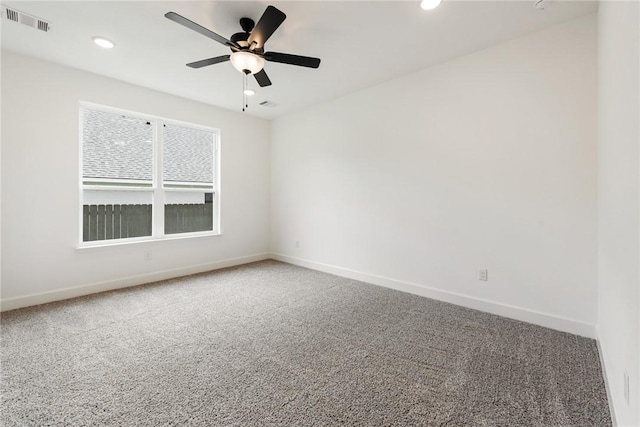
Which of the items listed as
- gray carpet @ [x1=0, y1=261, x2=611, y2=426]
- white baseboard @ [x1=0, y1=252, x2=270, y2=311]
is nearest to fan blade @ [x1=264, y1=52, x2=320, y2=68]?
gray carpet @ [x1=0, y1=261, x2=611, y2=426]

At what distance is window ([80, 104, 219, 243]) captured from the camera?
355 cm

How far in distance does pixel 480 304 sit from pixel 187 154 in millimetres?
4481

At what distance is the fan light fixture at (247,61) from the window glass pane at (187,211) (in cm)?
260

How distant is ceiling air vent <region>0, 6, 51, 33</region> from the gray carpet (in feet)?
8.77

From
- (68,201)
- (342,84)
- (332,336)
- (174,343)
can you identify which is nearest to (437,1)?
(342,84)

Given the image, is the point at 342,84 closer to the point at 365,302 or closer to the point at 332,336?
the point at 365,302

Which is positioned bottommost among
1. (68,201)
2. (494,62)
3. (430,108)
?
(68,201)

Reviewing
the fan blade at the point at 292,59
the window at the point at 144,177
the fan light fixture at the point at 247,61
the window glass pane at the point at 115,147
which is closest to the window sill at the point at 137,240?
the window at the point at 144,177

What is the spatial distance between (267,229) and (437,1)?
14.0 ft

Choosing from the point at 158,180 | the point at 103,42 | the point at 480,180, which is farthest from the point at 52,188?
the point at 480,180

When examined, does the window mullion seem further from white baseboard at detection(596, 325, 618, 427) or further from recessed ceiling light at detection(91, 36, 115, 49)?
white baseboard at detection(596, 325, 618, 427)

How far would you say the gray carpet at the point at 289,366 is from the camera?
5.02ft

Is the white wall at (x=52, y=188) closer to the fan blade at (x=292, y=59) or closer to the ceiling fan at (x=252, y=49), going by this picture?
the ceiling fan at (x=252, y=49)

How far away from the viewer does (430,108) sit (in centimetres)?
328
